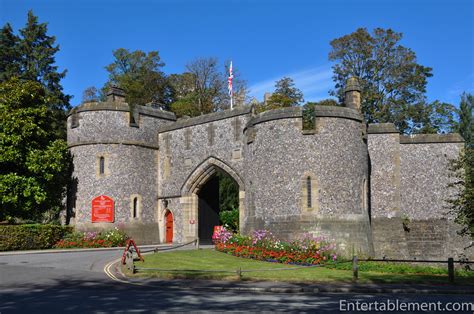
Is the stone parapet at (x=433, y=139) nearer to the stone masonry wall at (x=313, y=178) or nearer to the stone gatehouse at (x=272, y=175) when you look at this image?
the stone gatehouse at (x=272, y=175)

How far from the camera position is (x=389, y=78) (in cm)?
4366

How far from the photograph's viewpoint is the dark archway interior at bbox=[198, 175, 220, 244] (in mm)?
31031

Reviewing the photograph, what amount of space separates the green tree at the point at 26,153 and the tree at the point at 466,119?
32.6 m

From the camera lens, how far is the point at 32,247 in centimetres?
2561

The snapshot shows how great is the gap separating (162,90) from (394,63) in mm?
23117

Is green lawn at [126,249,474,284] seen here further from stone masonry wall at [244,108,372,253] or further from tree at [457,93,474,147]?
tree at [457,93,474,147]

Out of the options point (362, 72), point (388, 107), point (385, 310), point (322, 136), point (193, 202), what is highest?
point (362, 72)

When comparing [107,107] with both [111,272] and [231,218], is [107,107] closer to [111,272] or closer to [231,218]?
[231,218]

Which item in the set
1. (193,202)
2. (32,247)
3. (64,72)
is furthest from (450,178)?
(64,72)

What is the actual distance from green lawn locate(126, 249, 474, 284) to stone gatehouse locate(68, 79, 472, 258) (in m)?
3.47

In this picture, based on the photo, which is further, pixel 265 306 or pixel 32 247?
pixel 32 247

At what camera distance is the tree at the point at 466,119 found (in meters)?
45.5

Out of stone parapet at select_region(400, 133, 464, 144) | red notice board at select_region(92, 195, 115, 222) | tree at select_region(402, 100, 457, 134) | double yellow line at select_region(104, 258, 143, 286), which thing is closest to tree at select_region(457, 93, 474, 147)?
tree at select_region(402, 100, 457, 134)

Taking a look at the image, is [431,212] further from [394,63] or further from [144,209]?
[394,63]
